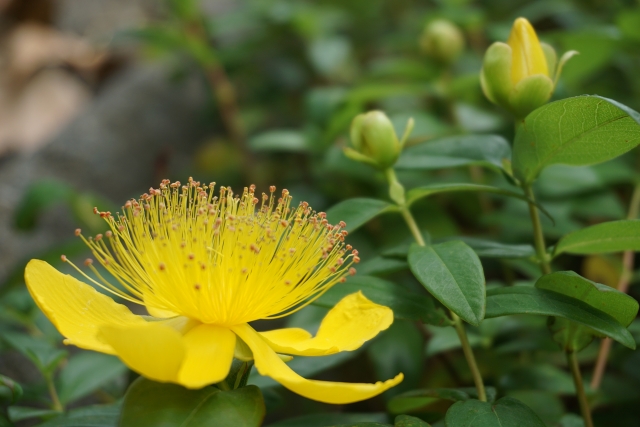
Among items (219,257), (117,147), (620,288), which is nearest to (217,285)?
(219,257)

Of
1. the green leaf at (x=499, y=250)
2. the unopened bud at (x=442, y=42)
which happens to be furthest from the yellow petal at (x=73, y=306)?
the unopened bud at (x=442, y=42)

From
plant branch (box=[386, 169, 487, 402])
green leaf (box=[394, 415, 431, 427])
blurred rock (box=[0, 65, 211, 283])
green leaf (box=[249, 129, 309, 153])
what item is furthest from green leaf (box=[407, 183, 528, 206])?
blurred rock (box=[0, 65, 211, 283])

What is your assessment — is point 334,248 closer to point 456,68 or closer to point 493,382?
point 493,382

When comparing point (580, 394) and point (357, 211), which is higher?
point (357, 211)

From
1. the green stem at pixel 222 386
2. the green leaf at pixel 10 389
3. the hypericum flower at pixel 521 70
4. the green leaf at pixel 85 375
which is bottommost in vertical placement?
the green leaf at pixel 85 375

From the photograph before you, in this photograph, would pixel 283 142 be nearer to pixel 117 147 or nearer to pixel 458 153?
pixel 458 153

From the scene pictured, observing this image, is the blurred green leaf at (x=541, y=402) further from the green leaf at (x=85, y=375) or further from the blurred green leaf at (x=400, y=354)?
the green leaf at (x=85, y=375)
